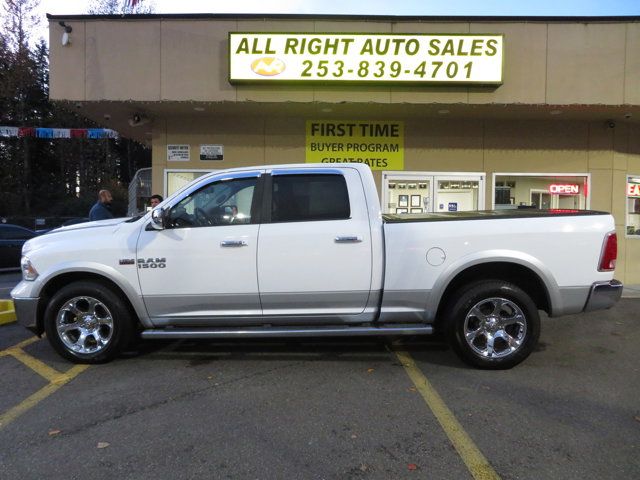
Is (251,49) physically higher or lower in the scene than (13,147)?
lower

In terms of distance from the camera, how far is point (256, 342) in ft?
19.4

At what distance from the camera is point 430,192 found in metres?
10.6

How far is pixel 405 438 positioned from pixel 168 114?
850 centimetres

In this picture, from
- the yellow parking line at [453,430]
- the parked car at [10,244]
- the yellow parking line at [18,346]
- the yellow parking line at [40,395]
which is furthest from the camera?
the parked car at [10,244]

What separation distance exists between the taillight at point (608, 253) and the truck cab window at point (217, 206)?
132 inches

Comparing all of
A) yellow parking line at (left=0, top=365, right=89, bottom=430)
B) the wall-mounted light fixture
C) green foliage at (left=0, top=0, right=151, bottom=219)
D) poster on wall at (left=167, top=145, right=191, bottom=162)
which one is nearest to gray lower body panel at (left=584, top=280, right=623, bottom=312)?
yellow parking line at (left=0, top=365, right=89, bottom=430)

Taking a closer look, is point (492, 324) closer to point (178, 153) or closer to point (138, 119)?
point (178, 153)

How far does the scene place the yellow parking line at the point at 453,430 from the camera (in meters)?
3.08

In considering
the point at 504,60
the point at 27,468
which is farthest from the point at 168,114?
the point at 27,468

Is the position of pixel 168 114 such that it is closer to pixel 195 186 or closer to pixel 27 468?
pixel 195 186

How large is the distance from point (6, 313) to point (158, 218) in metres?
3.77

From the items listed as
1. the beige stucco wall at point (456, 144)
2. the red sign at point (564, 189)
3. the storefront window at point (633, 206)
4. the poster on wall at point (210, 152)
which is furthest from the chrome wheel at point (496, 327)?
the storefront window at point (633, 206)

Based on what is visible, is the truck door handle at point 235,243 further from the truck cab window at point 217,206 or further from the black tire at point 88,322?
the black tire at point 88,322

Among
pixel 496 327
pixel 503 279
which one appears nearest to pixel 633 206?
pixel 503 279
